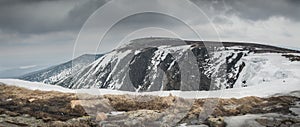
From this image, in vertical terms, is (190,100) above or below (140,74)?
above

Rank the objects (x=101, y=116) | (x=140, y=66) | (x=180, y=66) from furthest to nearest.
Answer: (x=140, y=66)
(x=180, y=66)
(x=101, y=116)

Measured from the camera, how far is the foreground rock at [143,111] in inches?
802

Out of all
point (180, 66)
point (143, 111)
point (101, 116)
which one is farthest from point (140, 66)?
point (101, 116)

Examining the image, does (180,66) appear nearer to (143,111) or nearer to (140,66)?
(140,66)

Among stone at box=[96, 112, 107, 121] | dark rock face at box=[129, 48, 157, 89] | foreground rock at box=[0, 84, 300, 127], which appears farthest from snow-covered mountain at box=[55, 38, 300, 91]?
stone at box=[96, 112, 107, 121]

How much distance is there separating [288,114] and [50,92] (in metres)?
17.5

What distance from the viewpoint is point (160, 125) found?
20438 mm

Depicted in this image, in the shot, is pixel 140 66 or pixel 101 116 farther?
pixel 140 66

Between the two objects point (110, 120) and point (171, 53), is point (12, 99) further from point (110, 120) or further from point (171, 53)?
point (171, 53)

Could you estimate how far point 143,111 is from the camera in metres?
22.1

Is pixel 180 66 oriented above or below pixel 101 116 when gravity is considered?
below

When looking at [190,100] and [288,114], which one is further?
[190,100]

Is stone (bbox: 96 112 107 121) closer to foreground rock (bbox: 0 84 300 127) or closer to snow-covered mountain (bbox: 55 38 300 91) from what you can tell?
foreground rock (bbox: 0 84 300 127)

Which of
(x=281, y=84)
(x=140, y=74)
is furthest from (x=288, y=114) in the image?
(x=140, y=74)
